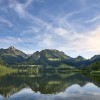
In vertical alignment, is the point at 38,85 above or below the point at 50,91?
above

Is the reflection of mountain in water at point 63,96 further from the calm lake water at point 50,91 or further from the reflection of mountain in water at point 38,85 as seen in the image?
the reflection of mountain in water at point 38,85

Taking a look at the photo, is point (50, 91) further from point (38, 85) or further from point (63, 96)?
point (38, 85)

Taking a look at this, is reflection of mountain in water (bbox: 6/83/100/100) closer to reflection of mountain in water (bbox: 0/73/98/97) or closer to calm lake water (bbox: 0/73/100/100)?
calm lake water (bbox: 0/73/100/100)

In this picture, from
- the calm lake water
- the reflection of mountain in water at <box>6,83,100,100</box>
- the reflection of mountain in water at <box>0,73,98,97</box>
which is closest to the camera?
the reflection of mountain in water at <box>6,83,100,100</box>

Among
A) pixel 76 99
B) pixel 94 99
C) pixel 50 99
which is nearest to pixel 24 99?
pixel 50 99

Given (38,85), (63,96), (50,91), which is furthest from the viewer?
(38,85)

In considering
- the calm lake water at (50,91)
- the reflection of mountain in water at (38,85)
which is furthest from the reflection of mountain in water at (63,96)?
the reflection of mountain in water at (38,85)

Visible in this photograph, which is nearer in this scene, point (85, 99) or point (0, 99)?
point (85, 99)

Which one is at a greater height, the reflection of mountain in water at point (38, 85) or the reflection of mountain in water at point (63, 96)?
the reflection of mountain in water at point (38, 85)

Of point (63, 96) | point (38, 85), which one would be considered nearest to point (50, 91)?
point (63, 96)

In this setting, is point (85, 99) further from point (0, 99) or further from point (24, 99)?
point (0, 99)

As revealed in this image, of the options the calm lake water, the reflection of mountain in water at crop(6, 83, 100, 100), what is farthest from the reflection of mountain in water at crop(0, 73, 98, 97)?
the reflection of mountain in water at crop(6, 83, 100, 100)

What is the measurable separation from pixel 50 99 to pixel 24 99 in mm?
6858

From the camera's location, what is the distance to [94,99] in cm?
5575
